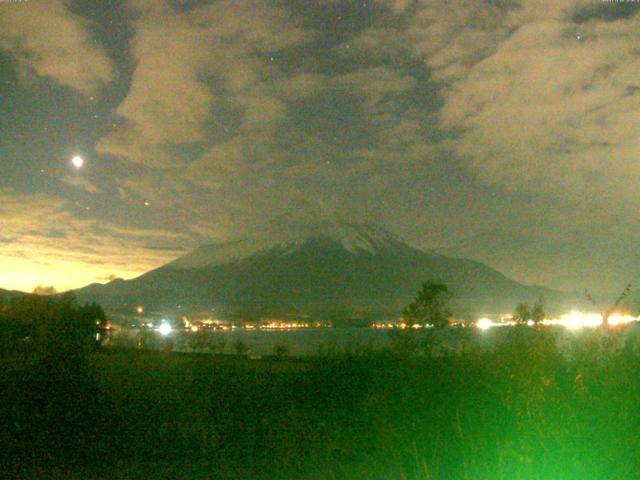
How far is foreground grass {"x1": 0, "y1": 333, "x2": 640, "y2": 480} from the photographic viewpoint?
8.80m

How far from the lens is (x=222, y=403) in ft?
53.3

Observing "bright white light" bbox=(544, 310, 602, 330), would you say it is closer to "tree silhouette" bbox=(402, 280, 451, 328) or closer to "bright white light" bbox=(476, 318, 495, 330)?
"bright white light" bbox=(476, 318, 495, 330)

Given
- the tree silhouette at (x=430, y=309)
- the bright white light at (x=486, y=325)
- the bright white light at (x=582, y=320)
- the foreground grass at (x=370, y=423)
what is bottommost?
the foreground grass at (x=370, y=423)

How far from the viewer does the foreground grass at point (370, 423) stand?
8.80m

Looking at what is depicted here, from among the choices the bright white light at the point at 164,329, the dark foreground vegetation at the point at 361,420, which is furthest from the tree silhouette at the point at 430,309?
the bright white light at the point at 164,329

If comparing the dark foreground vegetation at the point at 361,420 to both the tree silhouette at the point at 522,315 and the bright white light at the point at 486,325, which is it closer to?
the tree silhouette at the point at 522,315

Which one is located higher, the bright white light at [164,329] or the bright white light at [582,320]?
the bright white light at [164,329]

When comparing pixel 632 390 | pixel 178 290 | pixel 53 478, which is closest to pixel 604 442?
pixel 632 390

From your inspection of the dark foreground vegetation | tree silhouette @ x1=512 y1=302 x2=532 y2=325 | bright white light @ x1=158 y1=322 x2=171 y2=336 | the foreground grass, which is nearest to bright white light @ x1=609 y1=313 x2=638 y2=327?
the dark foreground vegetation

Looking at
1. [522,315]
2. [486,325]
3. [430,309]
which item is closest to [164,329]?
[430,309]

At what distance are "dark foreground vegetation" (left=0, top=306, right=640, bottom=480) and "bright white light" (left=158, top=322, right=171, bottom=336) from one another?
4628 centimetres

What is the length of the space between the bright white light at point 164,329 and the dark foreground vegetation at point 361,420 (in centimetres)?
4628

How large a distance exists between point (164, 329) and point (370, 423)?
51.6 meters

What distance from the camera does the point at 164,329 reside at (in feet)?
208
